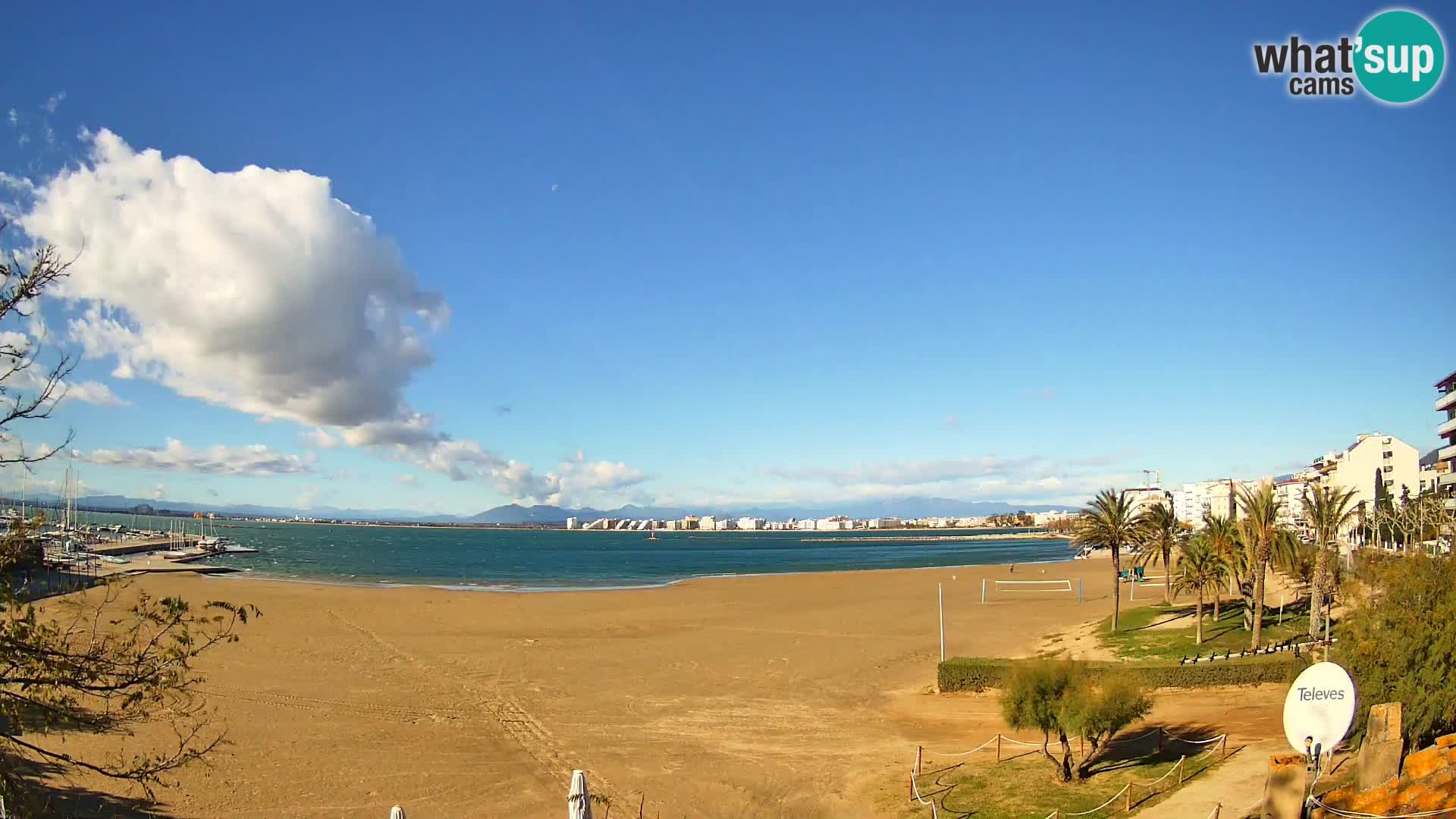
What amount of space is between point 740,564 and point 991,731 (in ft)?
306

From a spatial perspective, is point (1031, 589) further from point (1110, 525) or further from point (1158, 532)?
point (1110, 525)

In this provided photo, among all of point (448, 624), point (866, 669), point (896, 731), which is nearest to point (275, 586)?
point (448, 624)

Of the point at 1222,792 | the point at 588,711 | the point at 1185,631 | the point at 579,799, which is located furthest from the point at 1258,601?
the point at 579,799

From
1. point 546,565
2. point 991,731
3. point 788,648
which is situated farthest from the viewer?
point 546,565

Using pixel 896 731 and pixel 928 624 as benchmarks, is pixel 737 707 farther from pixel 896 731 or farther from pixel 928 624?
pixel 928 624

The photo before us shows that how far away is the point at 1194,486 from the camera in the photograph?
196 meters

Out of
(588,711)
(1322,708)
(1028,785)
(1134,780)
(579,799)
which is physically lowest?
(588,711)

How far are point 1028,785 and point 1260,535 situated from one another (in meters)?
18.6

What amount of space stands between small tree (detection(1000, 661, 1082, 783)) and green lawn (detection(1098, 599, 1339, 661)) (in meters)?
11.3

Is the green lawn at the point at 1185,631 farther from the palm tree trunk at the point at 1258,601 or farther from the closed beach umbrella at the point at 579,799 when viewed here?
the closed beach umbrella at the point at 579,799

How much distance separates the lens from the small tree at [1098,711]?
1712cm

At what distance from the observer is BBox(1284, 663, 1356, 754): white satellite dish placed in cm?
1235

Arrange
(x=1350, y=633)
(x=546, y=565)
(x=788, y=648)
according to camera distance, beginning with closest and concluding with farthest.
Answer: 1. (x=1350, y=633)
2. (x=788, y=648)
3. (x=546, y=565)

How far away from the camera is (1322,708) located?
41.0ft
